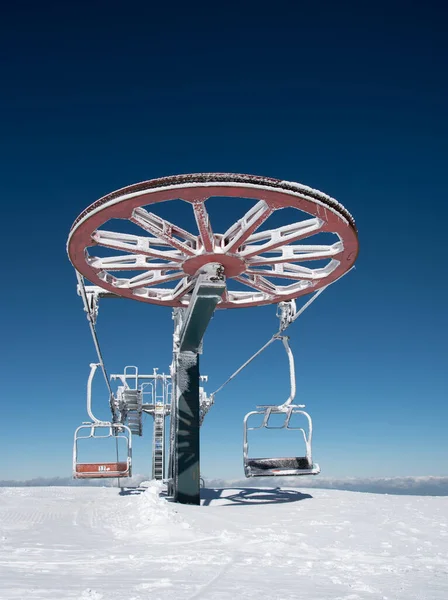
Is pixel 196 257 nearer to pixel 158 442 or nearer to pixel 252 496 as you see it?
pixel 252 496

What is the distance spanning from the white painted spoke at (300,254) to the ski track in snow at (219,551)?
4.78 metres

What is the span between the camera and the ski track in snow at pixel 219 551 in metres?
4.86

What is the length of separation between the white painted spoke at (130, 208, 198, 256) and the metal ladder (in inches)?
458

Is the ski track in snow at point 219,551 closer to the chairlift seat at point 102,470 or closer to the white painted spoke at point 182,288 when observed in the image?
the chairlift seat at point 102,470

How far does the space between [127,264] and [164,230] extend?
1.43m

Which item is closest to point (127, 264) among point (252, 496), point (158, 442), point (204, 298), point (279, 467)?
point (204, 298)

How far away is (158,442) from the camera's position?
2141 centimetres

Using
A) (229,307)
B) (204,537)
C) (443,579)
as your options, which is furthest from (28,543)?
(229,307)

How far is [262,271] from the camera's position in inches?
404

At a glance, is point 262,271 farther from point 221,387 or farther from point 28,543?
point 221,387

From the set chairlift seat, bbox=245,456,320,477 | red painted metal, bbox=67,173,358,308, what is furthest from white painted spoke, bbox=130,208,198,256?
chairlift seat, bbox=245,456,320,477

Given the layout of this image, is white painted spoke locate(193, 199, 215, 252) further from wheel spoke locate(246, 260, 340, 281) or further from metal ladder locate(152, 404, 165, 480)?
metal ladder locate(152, 404, 165, 480)

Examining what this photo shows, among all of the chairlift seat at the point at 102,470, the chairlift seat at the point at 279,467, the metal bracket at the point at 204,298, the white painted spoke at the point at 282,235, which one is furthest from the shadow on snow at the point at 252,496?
the white painted spoke at the point at 282,235

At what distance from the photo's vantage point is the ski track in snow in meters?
4.86
